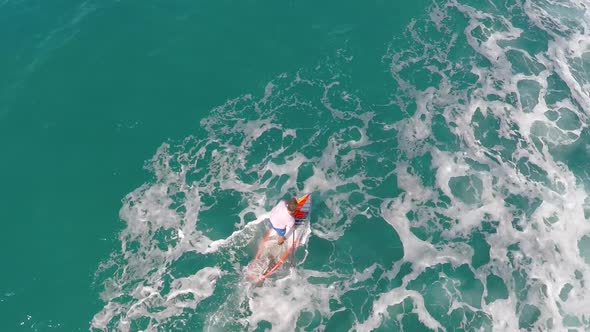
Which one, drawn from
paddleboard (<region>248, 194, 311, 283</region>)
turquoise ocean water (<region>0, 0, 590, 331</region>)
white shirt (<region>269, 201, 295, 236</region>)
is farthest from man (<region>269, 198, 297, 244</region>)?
turquoise ocean water (<region>0, 0, 590, 331</region>)

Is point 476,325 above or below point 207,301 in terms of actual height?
below

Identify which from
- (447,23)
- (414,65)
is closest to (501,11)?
(447,23)

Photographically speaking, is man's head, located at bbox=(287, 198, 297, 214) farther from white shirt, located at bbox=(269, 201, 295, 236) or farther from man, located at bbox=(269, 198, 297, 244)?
white shirt, located at bbox=(269, 201, 295, 236)

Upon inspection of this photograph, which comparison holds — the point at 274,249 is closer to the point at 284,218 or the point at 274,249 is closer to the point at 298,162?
the point at 284,218

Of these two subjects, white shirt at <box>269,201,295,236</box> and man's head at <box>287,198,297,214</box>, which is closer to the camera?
man's head at <box>287,198,297,214</box>

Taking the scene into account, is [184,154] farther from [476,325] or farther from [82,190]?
[476,325]
